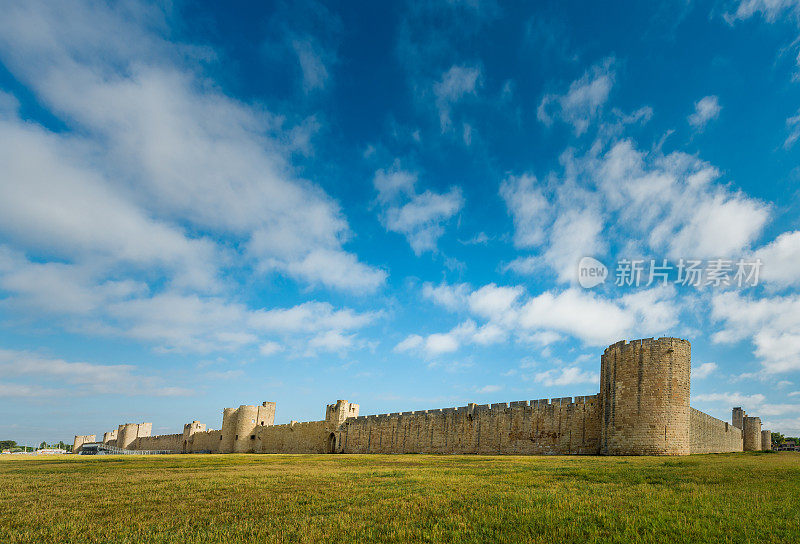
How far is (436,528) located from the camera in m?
7.70

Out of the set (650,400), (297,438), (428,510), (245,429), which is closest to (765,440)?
(650,400)

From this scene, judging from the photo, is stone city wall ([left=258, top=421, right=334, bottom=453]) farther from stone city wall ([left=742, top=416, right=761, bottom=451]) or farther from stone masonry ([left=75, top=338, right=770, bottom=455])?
stone city wall ([left=742, top=416, right=761, bottom=451])

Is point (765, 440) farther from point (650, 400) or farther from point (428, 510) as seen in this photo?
point (428, 510)

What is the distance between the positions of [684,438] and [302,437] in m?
45.0

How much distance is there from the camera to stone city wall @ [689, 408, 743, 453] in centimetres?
3138

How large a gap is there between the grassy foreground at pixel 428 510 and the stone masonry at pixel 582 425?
1286cm

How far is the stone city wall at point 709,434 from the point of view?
31375 millimetres

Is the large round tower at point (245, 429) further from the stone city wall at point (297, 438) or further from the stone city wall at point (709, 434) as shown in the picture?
the stone city wall at point (709, 434)

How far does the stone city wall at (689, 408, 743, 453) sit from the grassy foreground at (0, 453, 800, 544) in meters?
18.9

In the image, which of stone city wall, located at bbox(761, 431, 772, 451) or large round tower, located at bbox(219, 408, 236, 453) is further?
large round tower, located at bbox(219, 408, 236, 453)

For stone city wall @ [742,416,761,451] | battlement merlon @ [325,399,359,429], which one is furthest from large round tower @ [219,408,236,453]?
stone city wall @ [742,416,761,451]

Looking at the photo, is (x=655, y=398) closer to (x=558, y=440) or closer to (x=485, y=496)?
(x=558, y=440)

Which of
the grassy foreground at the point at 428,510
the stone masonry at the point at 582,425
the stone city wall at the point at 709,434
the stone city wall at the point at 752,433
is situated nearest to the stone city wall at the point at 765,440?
the stone masonry at the point at 582,425

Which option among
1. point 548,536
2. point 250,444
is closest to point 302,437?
point 250,444
